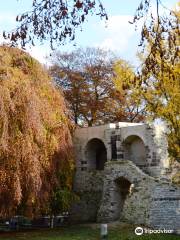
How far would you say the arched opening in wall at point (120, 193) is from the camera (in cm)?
2353

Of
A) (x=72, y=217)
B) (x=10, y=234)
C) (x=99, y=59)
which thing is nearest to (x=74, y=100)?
(x=99, y=59)

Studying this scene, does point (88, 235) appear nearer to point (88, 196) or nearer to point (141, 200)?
point (141, 200)

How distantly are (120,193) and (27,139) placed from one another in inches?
→ 317

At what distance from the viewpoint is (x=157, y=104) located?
58.6 ft

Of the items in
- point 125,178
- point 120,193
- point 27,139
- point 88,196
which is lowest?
point 88,196

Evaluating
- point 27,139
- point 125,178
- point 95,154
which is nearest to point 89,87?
point 95,154

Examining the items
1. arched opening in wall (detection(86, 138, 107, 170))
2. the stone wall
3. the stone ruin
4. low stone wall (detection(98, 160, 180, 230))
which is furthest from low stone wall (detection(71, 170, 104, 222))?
low stone wall (detection(98, 160, 180, 230))

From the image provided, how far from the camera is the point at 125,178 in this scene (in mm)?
22891

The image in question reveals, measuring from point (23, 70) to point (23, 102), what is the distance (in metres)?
2.43

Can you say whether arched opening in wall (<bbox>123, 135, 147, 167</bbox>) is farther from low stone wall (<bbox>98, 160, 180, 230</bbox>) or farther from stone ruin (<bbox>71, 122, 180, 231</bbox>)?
low stone wall (<bbox>98, 160, 180, 230</bbox>)

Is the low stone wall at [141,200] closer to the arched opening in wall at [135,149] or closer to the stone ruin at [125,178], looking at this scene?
the stone ruin at [125,178]

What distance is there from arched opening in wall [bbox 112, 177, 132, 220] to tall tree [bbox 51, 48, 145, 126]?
295 inches

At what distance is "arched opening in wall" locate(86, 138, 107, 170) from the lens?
27359mm

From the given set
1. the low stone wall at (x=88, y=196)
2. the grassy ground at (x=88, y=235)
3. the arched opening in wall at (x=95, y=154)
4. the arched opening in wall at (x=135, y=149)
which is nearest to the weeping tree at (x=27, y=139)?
the grassy ground at (x=88, y=235)
